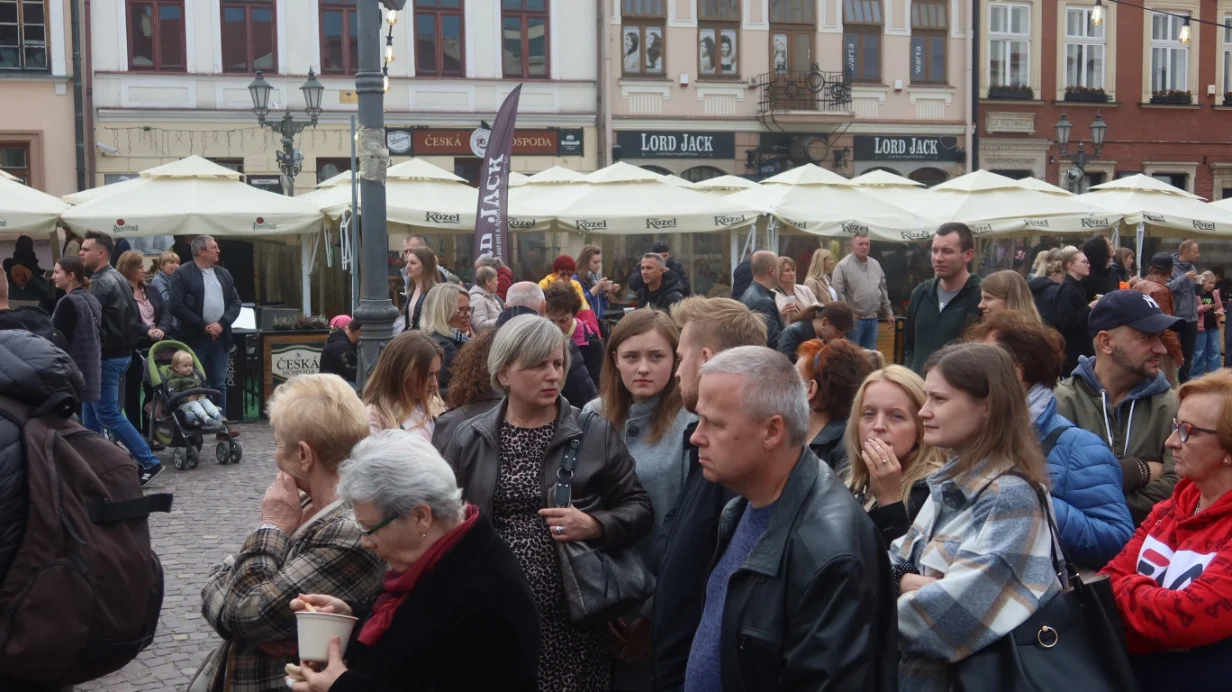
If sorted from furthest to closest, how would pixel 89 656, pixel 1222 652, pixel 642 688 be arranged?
pixel 642 688 < pixel 89 656 < pixel 1222 652

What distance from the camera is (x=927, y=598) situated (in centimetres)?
308

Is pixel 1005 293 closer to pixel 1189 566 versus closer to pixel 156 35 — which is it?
pixel 1189 566

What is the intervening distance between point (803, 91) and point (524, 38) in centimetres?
643

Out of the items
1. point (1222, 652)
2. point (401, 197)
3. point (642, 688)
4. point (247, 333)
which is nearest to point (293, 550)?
point (642, 688)

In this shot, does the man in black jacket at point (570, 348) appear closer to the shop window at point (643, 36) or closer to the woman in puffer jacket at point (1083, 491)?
the woman in puffer jacket at point (1083, 491)

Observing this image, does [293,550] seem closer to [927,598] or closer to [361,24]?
[927,598]

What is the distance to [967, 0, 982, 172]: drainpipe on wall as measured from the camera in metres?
31.0

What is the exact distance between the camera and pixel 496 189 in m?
13.9

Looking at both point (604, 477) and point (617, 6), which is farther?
point (617, 6)

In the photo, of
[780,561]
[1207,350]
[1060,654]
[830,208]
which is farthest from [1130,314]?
[830,208]

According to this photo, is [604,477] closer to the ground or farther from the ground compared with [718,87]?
closer to the ground

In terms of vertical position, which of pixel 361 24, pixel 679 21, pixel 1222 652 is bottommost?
pixel 1222 652

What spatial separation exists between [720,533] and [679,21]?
27.0 meters

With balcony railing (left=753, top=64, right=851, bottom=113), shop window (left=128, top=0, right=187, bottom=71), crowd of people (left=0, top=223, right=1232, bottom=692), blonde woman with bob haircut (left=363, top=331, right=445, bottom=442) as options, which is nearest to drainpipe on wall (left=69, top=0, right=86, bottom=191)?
shop window (left=128, top=0, right=187, bottom=71)
